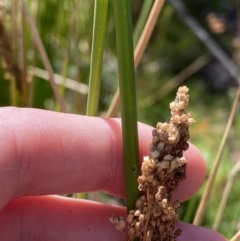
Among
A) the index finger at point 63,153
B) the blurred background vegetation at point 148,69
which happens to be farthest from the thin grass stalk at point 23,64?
the index finger at point 63,153

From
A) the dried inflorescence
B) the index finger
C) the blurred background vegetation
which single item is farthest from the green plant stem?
the blurred background vegetation

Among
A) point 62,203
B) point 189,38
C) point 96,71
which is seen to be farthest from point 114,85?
point 96,71

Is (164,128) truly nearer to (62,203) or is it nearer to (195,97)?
(62,203)

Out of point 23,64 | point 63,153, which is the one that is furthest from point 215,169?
point 23,64

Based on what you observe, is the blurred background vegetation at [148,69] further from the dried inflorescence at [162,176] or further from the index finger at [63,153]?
the dried inflorescence at [162,176]

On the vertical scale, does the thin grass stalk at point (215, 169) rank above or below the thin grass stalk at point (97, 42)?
below

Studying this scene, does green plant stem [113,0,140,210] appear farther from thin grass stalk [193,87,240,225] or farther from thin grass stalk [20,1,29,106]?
thin grass stalk [20,1,29,106]

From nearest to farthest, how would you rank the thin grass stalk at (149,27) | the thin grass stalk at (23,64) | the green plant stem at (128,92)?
the green plant stem at (128,92) < the thin grass stalk at (149,27) < the thin grass stalk at (23,64)
